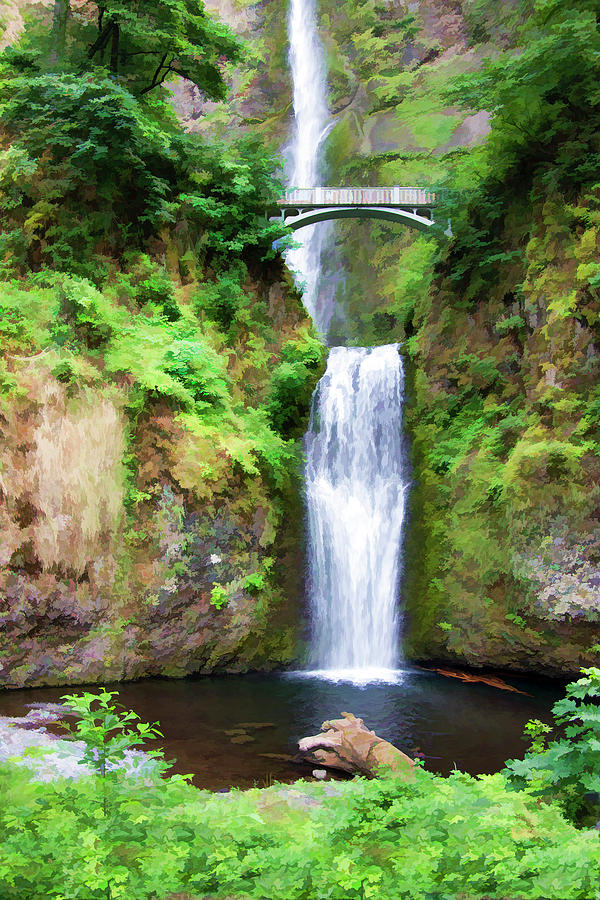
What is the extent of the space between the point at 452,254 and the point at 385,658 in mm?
8298

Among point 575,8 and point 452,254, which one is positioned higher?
point 575,8

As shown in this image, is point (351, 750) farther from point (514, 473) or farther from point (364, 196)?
point (364, 196)

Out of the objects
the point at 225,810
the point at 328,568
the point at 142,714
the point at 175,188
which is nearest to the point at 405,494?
the point at 328,568

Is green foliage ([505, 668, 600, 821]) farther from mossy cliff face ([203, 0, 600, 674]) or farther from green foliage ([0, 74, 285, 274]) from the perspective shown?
green foliage ([0, 74, 285, 274])

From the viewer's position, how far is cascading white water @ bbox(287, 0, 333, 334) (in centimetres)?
2528

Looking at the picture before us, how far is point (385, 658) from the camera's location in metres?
11.3

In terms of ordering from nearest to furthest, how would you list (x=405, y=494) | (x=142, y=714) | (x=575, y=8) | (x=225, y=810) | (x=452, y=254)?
(x=225, y=810)
(x=142, y=714)
(x=575, y=8)
(x=405, y=494)
(x=452, y=254)

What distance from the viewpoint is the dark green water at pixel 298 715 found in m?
7.07

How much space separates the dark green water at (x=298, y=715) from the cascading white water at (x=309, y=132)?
17.5 m

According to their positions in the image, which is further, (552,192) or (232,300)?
(232,300)

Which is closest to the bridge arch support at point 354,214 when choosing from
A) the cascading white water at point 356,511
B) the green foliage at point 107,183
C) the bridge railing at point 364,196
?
the bridge railing at point 364,196

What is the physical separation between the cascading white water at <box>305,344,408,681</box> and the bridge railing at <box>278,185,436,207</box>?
6.31 metres

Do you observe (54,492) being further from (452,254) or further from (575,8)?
(575,8)

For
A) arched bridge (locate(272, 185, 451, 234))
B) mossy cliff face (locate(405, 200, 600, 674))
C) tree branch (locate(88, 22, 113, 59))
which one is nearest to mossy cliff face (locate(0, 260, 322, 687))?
mossy cliff face (locate(405, 200, 600, 674))
